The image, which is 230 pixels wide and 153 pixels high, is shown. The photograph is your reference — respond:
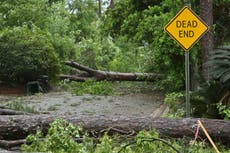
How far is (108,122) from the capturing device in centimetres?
780

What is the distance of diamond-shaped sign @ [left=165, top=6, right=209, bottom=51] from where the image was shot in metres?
8.77

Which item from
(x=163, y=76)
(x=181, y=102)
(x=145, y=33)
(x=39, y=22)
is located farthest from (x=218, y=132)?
(x=39, y=22)

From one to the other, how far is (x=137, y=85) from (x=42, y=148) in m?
12.7

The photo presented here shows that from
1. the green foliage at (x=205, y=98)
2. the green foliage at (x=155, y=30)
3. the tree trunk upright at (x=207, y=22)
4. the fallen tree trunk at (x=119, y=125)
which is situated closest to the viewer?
the fallen tree trunk at (x=119, y=125)

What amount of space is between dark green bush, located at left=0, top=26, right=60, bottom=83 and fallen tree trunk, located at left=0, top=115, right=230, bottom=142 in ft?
29.6

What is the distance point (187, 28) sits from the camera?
29.0 ft

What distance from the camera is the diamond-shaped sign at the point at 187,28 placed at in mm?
8766

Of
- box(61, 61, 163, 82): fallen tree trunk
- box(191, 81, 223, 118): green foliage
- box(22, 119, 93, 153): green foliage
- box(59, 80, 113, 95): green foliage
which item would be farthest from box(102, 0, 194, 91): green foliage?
box(22, 119, 93, 153): green foliage

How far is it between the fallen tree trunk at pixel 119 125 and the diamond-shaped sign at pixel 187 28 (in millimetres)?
1636

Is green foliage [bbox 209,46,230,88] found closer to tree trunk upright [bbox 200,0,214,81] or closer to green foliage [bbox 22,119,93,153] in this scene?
tree trunk upright [bbox 200,0,214,81]

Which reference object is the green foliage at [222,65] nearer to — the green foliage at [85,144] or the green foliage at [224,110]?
the green foliage at [224,110]

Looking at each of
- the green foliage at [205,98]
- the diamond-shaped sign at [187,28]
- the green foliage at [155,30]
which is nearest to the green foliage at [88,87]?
the green foliage at [155,30]

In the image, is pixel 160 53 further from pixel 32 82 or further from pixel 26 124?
pixel 26 124

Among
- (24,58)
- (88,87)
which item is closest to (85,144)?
(88,87)
